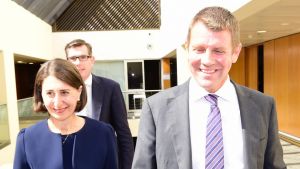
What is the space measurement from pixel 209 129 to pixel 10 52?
302 inches

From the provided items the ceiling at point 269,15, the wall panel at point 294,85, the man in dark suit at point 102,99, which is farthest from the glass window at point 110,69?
the man in dark suit at point 102,99

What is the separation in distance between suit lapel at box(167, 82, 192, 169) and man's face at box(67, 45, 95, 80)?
3.54 feet

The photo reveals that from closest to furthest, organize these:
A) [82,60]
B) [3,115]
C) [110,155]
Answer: [110,155], [82,60], [3,115]

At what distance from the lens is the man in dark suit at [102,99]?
2.33 meters

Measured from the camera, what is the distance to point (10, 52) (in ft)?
26.2

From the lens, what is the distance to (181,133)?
1350 millimetres

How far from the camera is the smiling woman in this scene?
1.54 metres

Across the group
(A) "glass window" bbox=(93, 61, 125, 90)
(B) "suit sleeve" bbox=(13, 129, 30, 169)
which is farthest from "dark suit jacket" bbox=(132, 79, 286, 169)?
(A) "glass window" bbox=(93, 61, 125, 90)

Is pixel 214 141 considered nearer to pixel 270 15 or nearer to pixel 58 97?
pixel 58 97

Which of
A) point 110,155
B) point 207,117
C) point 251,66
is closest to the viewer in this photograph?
point 207,117

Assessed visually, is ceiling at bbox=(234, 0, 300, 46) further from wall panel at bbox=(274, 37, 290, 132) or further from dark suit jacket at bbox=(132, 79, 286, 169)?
dark suit jacket at bbox=(132, 79, 286, 169)

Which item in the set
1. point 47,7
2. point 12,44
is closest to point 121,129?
point 12,44

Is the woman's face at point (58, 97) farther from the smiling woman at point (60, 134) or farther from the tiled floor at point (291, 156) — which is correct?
the tiled floor at point (291, 156)

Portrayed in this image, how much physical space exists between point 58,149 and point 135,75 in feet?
40.5
